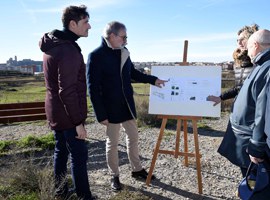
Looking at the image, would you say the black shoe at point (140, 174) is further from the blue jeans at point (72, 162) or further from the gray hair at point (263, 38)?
the gray hair at point (263, 38)

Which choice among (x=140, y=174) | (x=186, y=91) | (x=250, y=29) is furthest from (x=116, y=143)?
(x=250, y=29)

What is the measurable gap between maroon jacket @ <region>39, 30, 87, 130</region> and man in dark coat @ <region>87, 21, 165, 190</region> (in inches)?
25.5

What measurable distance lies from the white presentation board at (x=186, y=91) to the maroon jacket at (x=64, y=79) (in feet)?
4.99

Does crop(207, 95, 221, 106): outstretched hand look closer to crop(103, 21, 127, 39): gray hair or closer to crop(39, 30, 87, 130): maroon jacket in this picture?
crop(103, 21, 127, 39): gray hair

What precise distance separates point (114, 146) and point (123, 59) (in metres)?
1.16

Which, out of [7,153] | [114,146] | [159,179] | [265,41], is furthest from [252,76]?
[7,153]

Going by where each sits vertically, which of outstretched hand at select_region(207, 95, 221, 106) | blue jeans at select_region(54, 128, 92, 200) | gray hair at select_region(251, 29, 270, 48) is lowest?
blue jeans at select_region(54, 128, 92, 200)

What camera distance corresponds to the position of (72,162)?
12.0 ft

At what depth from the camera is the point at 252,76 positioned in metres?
2.96

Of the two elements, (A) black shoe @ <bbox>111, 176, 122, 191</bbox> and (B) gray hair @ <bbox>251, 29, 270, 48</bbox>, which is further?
(A) black shoe @ <bbox>111, 176, 122, 191</bbox>

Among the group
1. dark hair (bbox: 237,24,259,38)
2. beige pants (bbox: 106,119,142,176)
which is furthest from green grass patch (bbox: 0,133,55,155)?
dark hair (bbox: 237,24,259,38)

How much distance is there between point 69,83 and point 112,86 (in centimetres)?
108

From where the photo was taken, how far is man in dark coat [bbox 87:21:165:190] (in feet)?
13.6

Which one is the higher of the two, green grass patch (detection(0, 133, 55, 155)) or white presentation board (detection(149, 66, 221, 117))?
white presentation board (detection(149, 66, 221, 117))
